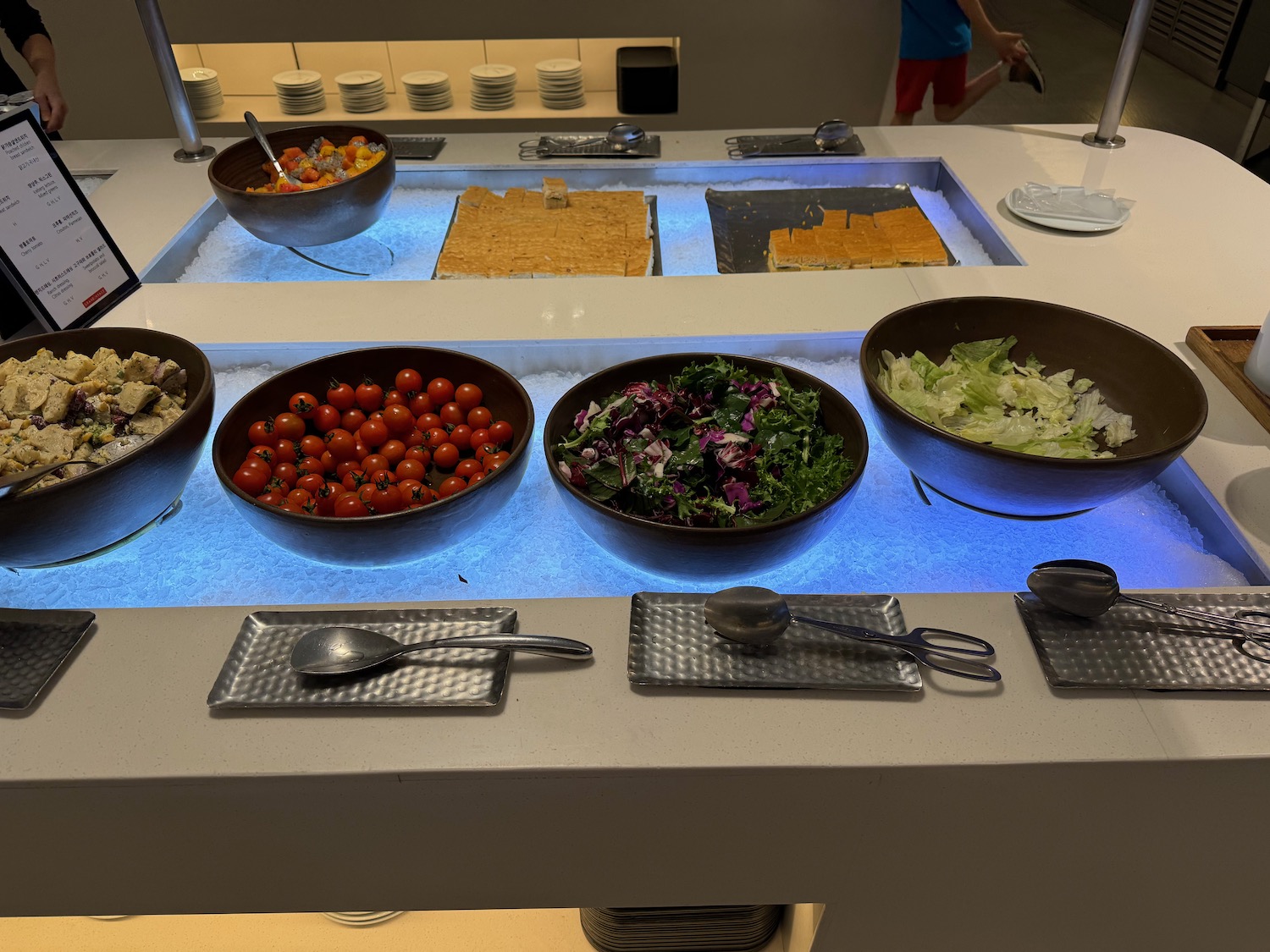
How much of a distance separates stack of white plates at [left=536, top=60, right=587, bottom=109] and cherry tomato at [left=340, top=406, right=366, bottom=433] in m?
2.99

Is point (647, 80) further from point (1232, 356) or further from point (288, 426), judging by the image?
point (288, 426)

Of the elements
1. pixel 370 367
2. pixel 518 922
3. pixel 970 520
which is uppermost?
pixel 370 367

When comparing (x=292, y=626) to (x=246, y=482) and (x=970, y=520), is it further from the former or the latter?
(x=970, y=520)

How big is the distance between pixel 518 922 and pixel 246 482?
983 millimetres

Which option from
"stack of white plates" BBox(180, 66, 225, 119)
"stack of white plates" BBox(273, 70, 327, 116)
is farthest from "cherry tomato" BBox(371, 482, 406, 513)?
"stack of white plates" BBox(180, 66, 225, 119)

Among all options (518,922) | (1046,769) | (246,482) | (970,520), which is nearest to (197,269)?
(246,482)

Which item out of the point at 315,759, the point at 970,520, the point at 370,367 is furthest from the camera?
the point at 370,367

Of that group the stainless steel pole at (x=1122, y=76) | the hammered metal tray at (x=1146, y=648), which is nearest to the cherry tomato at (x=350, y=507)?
the hammered metal tray at (x=1146, y=648)

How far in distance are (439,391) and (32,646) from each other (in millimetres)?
570

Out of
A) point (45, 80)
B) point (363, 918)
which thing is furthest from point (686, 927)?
Answer: point (45, 80)

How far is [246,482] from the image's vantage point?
105 centimetres

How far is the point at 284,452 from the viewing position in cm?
113

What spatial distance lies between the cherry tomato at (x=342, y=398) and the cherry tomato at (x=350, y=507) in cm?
23

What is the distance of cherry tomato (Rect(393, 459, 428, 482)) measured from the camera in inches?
44.4
